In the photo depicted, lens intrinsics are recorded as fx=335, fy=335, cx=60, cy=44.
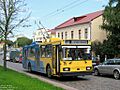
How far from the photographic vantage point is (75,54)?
21656 mm

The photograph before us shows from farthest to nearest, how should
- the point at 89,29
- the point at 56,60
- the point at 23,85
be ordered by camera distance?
the point at 89,29 → the point at 56,60 → the point at 23,85

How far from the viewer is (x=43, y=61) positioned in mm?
24766

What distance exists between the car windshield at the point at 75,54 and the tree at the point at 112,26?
21065 mm

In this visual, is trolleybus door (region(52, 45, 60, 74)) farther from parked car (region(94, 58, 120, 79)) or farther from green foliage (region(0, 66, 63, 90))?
parked car (region(94, 58, 120, 79))

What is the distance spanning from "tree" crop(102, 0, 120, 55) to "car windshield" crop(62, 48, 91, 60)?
829 inches

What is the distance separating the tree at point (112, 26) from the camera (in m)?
42.4

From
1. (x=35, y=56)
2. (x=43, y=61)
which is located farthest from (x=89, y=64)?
(x=35, y=56)

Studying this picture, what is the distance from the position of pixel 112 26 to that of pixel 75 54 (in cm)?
2305

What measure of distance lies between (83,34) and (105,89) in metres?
39.3

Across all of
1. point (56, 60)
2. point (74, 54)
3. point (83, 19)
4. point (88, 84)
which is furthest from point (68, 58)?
point (83, 19)

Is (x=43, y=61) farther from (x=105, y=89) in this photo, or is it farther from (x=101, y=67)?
(x=105, y=89)

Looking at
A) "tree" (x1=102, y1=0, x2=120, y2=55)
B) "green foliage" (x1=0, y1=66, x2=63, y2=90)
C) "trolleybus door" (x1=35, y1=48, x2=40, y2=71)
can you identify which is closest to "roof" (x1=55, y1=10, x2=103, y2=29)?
"tree" (x1=102, y1=0, x2=120, y2=55)

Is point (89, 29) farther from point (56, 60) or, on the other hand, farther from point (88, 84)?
point (88, 84)

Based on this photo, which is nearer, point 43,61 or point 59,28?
point 43,61
